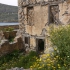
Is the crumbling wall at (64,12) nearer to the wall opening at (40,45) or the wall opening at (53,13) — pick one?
the wall opening at (53,13)

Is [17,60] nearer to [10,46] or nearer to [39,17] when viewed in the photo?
[10,46]

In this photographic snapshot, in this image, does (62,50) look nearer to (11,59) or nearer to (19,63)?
(19,63)

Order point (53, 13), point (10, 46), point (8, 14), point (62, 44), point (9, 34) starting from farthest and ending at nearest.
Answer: point (8, 14) < point (9, 34) < point (10, 46) < point (53, 13) < point (62, 44)

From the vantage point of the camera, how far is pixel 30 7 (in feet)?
46.6

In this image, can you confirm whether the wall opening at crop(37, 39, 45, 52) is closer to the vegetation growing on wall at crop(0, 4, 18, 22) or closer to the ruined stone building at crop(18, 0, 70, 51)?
the ruined stone building at crop(18, 0, 70, 51)

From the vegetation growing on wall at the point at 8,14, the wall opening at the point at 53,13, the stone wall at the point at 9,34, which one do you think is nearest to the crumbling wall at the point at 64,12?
the wall opening at the point at 53,13

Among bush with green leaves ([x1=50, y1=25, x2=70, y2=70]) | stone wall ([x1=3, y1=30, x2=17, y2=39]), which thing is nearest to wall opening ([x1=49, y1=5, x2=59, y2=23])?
bush with green leaves ([x1=50, y1=25, x2=70, y2=70])

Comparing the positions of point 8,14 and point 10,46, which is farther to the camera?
point 8,14

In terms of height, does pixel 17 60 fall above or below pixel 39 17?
below

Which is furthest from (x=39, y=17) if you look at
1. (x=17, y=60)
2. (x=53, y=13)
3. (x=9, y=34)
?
(x=9, y=34)

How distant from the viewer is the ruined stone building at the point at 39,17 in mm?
11672

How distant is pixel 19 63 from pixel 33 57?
0.82 meters

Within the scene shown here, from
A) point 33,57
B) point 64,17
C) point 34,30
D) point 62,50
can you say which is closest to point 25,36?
point 34,30

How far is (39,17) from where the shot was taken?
13.2m
